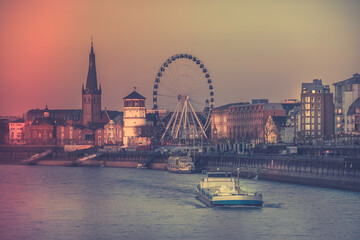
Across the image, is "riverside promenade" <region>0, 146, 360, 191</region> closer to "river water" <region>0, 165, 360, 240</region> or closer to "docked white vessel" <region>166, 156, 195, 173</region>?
"river water" <region>0, 165, 360, 240</region>

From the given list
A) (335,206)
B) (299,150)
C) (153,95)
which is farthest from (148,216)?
(153,95)

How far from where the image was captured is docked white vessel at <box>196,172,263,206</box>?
3691 inches

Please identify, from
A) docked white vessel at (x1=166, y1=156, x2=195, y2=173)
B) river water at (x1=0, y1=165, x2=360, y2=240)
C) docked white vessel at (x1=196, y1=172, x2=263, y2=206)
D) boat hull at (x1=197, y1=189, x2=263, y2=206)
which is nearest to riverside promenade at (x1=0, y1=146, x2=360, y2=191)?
river water at (x1=0, y1=165, x2=360, y2=240)

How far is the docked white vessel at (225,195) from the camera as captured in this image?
93750 millimetres

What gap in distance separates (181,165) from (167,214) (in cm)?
7203

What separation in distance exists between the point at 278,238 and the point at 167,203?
27.5 metres

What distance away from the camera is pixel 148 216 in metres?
90.2

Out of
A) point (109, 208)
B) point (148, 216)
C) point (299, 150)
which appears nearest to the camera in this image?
A: point (148, 216)

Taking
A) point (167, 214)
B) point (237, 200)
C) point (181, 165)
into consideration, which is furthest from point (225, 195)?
point (181, 165)

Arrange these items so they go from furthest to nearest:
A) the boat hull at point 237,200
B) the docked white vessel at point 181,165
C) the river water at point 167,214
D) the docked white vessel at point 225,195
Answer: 1. the docked white vessel at point 181,165
2. the docked white vessel at point 225,195
3. the boat hull at point 237,200
4. the river water at point 167,214

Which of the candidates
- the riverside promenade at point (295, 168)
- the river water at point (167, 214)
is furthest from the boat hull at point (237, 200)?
the riverside promenade at point (295, 168)

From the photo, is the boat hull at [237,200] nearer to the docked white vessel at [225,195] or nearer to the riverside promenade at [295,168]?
the docked white vessel at [225,195]

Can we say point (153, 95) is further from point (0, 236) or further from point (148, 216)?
point (0, 236)

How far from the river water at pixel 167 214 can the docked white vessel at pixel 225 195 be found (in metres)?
0.89
